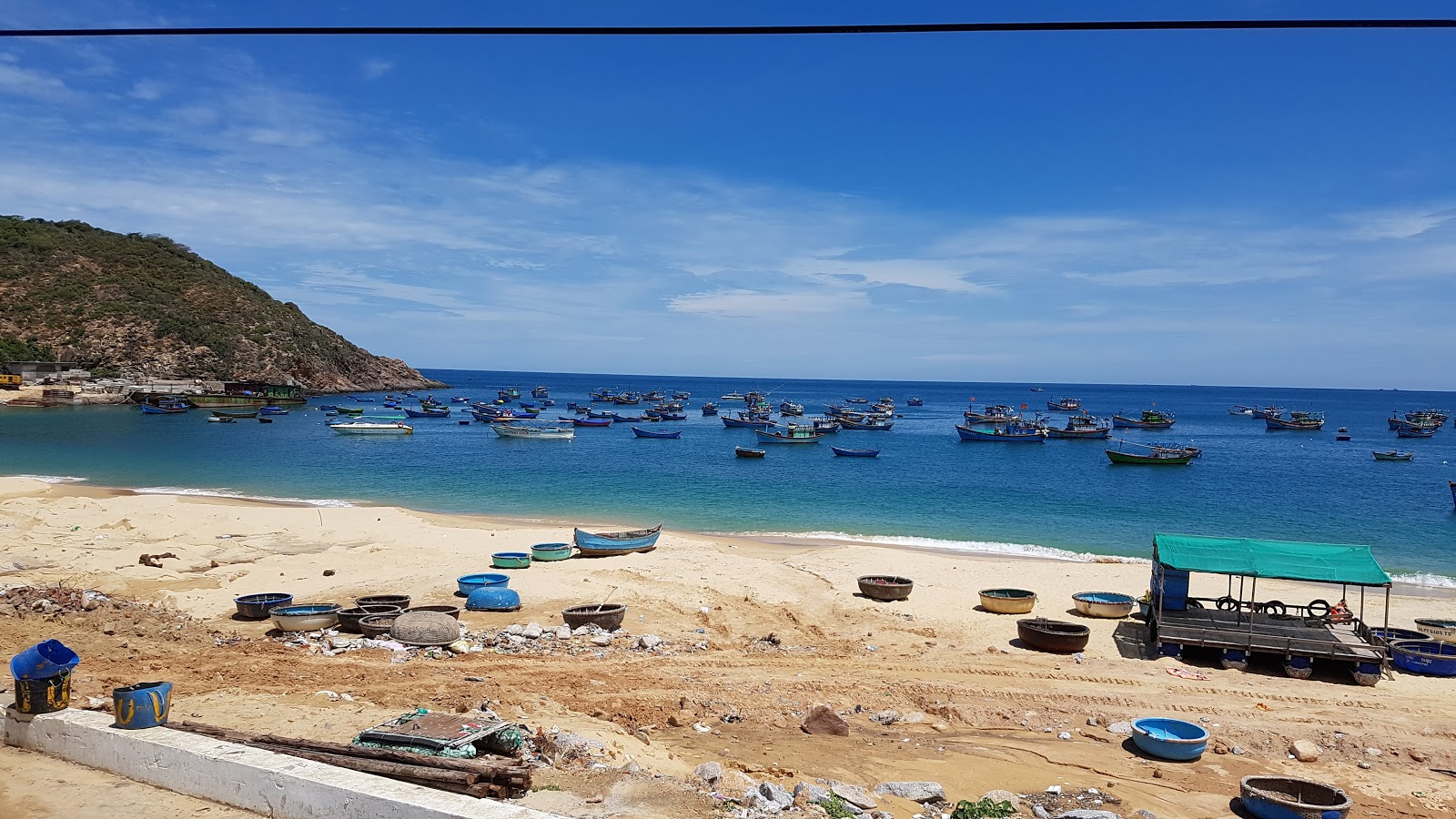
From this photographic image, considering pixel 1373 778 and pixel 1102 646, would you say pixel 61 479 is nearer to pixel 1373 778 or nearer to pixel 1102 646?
pixel 1102 646

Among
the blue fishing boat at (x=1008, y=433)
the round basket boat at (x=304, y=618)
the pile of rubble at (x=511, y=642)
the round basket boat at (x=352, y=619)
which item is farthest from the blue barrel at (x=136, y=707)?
the blue fishing boat at (x=1008, y=433)

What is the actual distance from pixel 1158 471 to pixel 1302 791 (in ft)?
166

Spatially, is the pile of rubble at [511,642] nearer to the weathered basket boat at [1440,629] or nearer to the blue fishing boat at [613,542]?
the blue fishing boat at [613,542]

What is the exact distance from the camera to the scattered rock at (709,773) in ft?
31.1

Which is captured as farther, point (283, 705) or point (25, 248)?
point (25, 248)

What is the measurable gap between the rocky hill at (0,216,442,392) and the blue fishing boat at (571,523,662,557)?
319 feet

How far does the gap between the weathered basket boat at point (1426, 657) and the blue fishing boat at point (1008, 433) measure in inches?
2232

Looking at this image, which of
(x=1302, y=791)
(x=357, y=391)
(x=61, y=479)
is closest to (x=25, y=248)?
(x=357, y=391)

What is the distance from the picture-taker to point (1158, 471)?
184ft

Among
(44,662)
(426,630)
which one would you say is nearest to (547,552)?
(426,630)

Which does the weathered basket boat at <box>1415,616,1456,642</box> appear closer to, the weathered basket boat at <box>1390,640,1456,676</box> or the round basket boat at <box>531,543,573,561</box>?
Result: the weathered basket boat at <box>1390,640,1456,676</box>

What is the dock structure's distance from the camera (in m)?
15.9

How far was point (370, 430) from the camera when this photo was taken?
71375 millimetres

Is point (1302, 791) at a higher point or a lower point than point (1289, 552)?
lower
